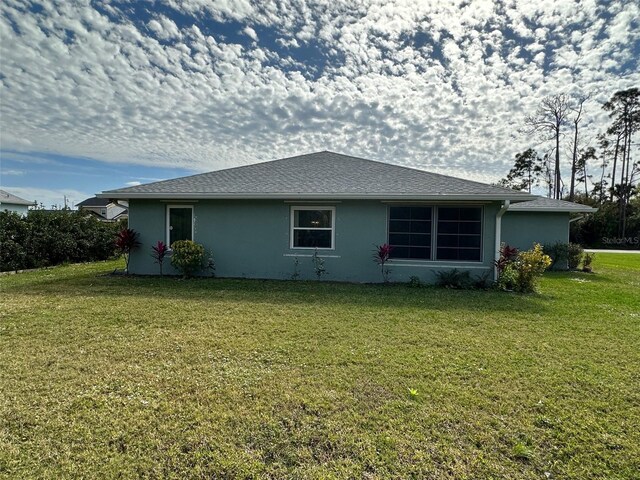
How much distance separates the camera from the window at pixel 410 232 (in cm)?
952

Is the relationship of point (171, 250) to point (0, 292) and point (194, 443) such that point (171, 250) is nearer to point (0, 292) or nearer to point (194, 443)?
point (0, 292)

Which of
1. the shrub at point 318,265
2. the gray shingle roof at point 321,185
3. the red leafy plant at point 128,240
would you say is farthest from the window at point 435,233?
the red leafy plant at point 128,240

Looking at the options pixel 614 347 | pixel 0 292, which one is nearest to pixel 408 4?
pixel 614 347

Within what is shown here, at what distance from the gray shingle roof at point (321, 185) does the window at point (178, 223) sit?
67 centimetres

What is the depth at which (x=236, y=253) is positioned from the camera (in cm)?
1001

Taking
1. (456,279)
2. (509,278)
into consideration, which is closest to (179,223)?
(456,279)

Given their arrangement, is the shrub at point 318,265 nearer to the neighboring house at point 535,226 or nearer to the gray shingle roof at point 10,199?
the neighboring house at point 535,226

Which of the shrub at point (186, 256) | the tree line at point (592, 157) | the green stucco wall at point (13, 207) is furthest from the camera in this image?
the tree line at point (592, 157)

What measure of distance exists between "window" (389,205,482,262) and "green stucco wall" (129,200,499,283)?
277 mm

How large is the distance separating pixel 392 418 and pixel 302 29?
1137cm

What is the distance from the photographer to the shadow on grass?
705 cm

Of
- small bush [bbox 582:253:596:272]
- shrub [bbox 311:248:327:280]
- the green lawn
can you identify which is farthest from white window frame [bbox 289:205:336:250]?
small bush [bbox 582:253:596:272]

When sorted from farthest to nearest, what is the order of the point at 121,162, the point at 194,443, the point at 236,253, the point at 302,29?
1. the point at 121,162
2. the point at 302,29
3. the point at 236,253
4. the point at 194,443

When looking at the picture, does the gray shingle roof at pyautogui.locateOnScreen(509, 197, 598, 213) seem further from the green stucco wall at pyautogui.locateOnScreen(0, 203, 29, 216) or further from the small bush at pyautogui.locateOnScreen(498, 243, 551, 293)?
the green stucco wall at pyautogui.locateOnScreen(0, 203, 29, 216)
